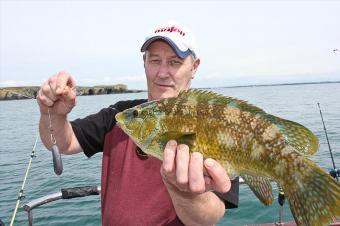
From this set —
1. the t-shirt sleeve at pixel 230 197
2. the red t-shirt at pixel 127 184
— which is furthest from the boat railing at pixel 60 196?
the t-shirt sleeve at pixel 230 197

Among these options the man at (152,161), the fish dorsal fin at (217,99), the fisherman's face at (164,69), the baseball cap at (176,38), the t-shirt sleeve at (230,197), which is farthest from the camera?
the fisherman's face at (164,69)

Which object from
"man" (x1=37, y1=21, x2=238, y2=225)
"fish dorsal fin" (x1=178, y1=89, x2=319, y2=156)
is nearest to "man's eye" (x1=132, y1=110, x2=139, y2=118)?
"man" (x1=37, y1=21, x2=238, y2=225)

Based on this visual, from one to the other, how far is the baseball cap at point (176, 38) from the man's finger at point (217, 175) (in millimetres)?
2103

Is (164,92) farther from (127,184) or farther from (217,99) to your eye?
(217,99)

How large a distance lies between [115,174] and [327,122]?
112 feet

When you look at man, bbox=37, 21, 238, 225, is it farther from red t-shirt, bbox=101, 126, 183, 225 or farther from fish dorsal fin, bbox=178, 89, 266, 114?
fish dorsal fin, bbox=178, 89, 266, 114

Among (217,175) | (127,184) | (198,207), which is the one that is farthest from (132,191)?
(217,175)

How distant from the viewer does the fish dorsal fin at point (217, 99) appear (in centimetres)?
336

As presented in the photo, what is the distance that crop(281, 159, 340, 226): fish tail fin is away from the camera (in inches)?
114

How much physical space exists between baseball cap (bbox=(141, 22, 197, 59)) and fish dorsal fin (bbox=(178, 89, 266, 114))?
129 centimetres

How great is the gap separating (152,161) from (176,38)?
5.58ft

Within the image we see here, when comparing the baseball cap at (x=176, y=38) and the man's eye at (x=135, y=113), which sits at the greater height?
the baseball cap at (x=176, y=38)

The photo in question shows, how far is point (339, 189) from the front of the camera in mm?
2881

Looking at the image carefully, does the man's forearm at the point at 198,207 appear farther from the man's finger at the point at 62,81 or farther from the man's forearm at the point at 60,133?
the man's forearm at the point at 60,133
